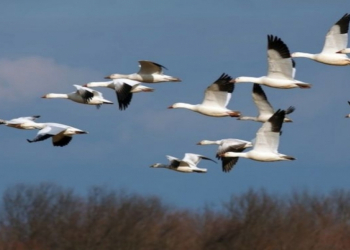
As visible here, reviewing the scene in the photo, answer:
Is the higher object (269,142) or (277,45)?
(277,45)

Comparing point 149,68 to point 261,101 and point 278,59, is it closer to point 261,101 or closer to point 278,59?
point 261,101

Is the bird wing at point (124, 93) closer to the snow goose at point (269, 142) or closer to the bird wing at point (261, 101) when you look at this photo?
the bird wing at point (261, 101)

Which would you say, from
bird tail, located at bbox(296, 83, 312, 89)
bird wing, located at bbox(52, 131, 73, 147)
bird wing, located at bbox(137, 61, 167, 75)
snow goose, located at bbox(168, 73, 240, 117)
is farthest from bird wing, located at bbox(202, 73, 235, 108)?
bird wing, located at bbox(52, 131, 73, 147)

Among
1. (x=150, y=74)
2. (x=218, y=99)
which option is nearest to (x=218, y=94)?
(x=218, y=99)

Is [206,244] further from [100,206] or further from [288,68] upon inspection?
[288,68]

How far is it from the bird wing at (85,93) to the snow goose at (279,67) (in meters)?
3.59

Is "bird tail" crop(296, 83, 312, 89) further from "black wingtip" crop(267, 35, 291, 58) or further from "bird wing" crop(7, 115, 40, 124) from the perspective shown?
"bird wing" crop(7, 115, 40, 124)

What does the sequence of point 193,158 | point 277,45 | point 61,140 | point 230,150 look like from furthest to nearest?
Answer: 1. point 193,158
2. point 230,150
3. point 61,140
4. point 277,45

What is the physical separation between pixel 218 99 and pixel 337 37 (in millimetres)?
2857

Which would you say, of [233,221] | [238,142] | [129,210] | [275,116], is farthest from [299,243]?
[275,116]

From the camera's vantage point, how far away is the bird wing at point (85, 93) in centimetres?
3189

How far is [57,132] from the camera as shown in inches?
1227

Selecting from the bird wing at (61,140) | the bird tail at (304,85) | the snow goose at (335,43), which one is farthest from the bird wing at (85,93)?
the snow goose at (335,43)

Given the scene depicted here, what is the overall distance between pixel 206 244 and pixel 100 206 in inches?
192
